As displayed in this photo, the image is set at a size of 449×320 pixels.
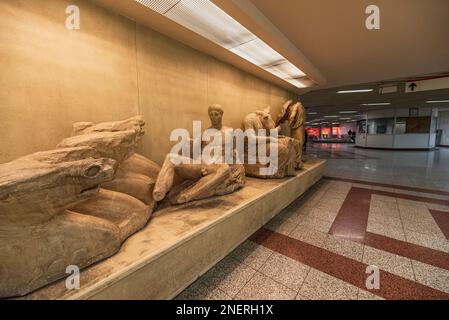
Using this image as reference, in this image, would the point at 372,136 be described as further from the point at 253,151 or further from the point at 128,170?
the point at 128,170

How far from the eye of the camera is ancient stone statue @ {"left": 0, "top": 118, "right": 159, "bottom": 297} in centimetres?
95

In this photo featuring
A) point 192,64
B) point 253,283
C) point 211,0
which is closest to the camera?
point 253,283

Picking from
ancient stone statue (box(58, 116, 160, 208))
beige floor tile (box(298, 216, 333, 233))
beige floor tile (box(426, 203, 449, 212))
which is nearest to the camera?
ancient stone statue (box(58, 116, 160, 208))

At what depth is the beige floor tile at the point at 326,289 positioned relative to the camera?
1467 millimetres

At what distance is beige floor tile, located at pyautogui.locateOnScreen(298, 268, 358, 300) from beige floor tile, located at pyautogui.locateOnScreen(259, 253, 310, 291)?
59 millimetres

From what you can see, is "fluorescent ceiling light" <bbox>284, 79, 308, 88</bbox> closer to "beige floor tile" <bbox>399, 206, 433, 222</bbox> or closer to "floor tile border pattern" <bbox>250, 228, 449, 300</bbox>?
"beige floor tile" <bbox>399, 206, 433, 222</bbox>

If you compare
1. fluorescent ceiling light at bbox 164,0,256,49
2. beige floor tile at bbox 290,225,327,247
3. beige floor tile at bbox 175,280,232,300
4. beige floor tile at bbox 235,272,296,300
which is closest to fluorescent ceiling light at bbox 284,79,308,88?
fluorescent ceiling light at bbox 164,0,256,49

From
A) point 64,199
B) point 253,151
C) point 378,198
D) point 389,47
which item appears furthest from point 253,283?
point 389,47

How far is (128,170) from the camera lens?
5.96 ft

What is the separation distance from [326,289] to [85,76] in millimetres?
2946

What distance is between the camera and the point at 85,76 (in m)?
1.80

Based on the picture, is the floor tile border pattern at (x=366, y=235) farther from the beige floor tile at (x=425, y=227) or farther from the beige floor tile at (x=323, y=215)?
the beige floor tile at (x=425, y=227)

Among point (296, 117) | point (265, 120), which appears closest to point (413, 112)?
point (296, 117)
